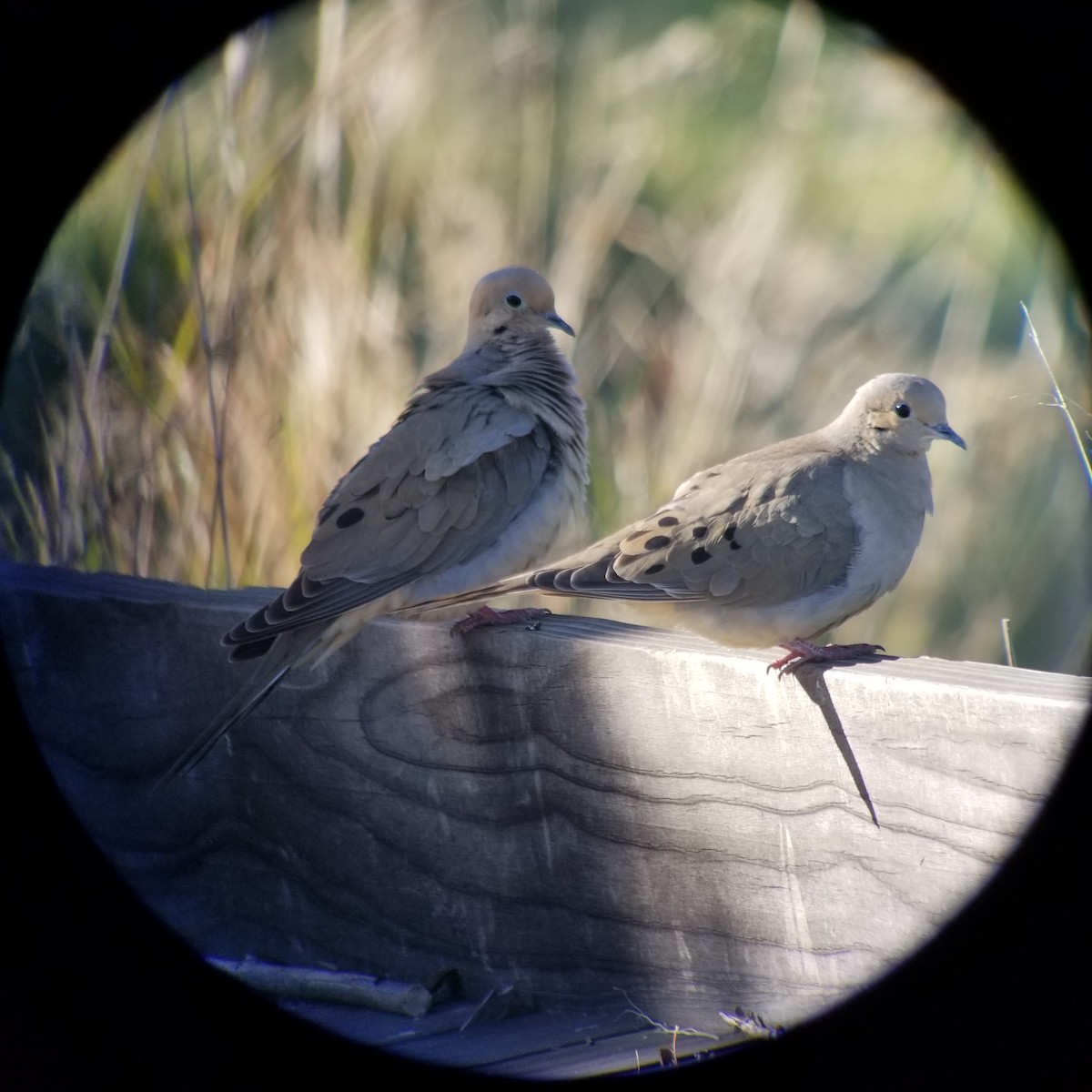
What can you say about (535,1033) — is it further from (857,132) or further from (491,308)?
(857,132)

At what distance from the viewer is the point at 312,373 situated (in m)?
3.36

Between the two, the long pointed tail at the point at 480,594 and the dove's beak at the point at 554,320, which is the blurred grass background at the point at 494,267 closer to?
the dove's beak at the point at 554,320

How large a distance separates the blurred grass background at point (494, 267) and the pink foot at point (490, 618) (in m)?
0.80

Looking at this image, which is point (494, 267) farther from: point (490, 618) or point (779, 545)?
point (490, 618)

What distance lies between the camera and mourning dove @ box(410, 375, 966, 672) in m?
2.60

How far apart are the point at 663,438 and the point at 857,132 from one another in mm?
1288

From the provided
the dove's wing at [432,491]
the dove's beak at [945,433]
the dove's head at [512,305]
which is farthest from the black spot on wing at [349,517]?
the dove's beak at [945,433]

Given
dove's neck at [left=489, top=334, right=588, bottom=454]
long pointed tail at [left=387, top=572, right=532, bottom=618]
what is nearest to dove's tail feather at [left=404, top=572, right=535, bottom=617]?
long pointed tail at [left=387, top=572, right=532, bottom=618]

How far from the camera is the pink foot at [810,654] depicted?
1906mm

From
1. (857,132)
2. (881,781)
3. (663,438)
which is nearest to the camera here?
(881,781)

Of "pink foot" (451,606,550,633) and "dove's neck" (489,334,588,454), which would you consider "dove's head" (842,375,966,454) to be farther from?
"pink foot" (451,606,550,633)

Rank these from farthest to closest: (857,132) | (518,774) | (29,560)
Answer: (857,132) < (29,560) < (518,774)

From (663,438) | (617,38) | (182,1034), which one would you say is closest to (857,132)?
(617,38)

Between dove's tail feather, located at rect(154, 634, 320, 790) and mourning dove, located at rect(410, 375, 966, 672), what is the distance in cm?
50
